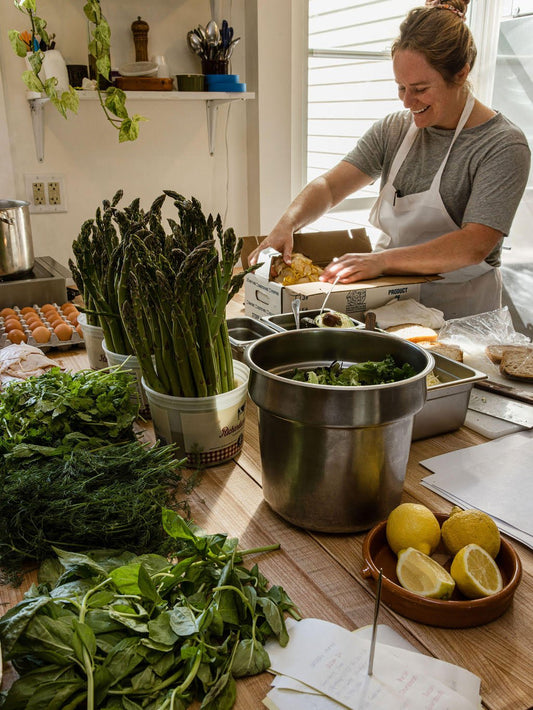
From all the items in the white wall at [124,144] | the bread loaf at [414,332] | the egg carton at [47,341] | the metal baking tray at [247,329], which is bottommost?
the egg carton at [47,341]

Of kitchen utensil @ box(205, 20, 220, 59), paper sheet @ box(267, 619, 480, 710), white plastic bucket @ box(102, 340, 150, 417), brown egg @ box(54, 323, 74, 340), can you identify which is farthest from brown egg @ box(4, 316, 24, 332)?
kitchen utensil @ box(205, 20, 220, 59)

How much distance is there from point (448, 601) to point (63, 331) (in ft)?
4.91

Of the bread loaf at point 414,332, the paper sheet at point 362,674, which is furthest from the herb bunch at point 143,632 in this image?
the bread loaf at point 414,332

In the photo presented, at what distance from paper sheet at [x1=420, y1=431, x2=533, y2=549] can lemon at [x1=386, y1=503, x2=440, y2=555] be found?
179 millimetres

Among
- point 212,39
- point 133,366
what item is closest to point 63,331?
point 133,366

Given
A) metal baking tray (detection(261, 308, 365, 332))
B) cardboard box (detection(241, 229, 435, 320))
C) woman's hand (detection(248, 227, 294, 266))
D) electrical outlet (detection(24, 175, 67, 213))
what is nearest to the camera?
metal baking tray (detection(261, 308, 365, 332))

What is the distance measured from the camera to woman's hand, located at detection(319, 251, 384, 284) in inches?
79.6

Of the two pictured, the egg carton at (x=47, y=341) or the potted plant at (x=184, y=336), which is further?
the egg carton at (x=47, y=341)

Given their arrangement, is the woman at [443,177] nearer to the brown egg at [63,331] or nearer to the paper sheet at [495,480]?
the brown egg at [63,331]

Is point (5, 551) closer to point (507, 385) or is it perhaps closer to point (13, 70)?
point (507, 385)

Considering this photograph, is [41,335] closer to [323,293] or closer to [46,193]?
[323,293]

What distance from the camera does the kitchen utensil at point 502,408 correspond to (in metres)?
1.43

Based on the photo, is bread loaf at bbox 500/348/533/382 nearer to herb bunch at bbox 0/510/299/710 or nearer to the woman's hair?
herb bunch at bbox 0/510/299/710

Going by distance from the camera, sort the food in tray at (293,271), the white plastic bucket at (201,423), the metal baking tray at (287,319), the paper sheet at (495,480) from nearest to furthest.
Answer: the paper sheet at (495,480)
the white plastic bucket at (201,423)
the metal baking tray at (287,319)
the food in tray at (293,271)
